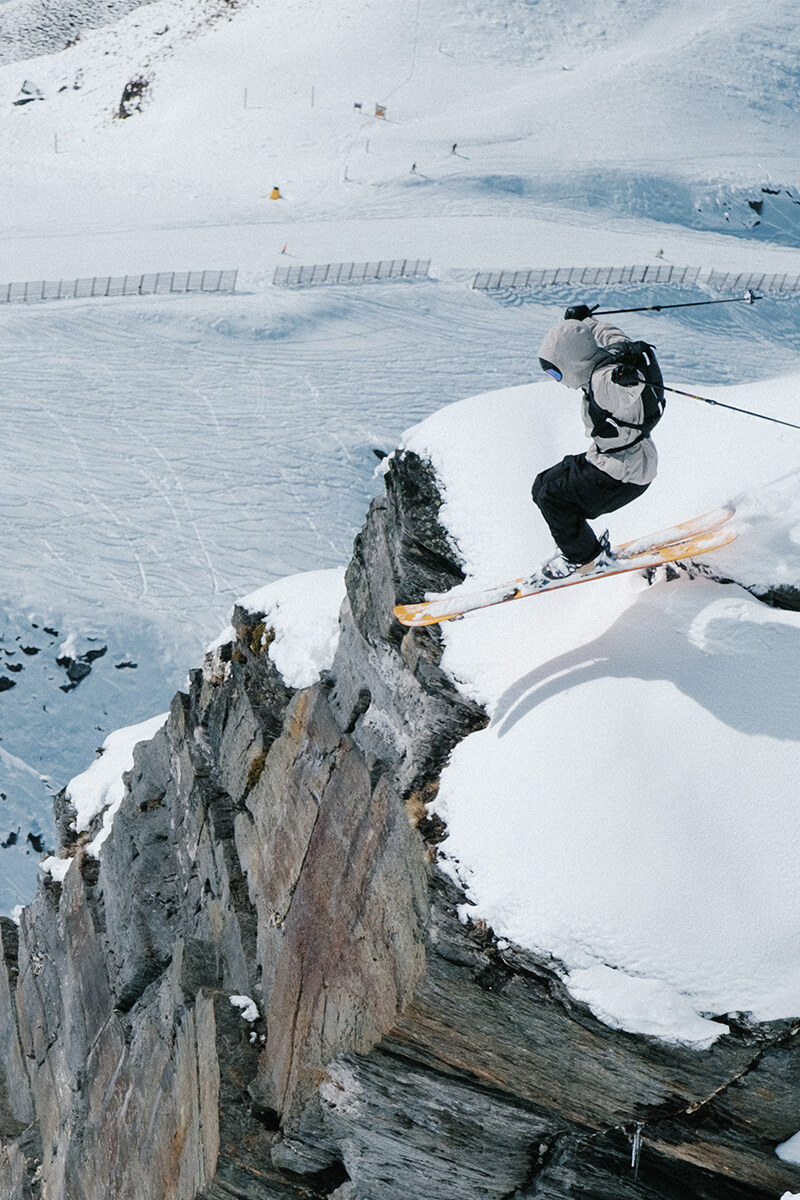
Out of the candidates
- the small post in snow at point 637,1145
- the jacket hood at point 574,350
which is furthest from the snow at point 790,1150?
the jacket hood at point 574,350

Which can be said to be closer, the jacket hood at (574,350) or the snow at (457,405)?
the snow at (457,405)

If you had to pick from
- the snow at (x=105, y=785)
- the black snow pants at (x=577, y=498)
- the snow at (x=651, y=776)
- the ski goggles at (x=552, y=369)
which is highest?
the ski goggles at (x=552, y=369)

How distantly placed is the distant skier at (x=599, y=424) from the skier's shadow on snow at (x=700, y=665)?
0.83 metres

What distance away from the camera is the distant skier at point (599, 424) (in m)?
7.96

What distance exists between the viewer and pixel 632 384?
7898mm

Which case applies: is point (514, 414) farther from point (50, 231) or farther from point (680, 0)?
point (680, 0)

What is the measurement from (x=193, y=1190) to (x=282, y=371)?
27899 mm

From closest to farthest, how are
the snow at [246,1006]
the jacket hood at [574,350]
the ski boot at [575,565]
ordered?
the jacket hood at [574,350] → the ski boot at [575,565] → the snow at [246,1006]

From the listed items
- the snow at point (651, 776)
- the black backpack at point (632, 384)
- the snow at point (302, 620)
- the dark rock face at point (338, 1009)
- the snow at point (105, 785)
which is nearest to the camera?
the snow at point (651, 776)

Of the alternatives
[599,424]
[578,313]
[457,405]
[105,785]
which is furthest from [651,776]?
[105,785]

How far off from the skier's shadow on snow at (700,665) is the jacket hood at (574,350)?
6.27 feet

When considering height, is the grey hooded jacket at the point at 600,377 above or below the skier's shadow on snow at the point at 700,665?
above

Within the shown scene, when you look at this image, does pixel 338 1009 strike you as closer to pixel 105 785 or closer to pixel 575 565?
pixel 575 565

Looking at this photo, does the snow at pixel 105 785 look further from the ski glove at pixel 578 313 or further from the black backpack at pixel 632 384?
the ski glove at pixel 578 313
